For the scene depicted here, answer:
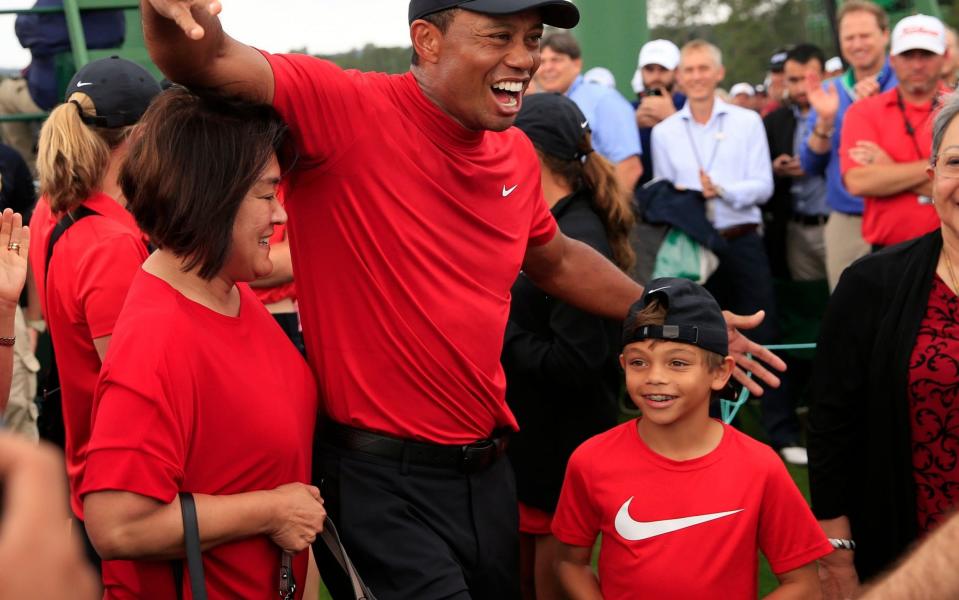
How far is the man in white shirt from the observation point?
25.0 feet

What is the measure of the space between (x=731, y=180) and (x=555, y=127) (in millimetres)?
3574

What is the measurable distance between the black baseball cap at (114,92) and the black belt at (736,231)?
4.66 meters

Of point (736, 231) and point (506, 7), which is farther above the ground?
point (506, 7)

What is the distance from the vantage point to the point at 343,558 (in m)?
2.93

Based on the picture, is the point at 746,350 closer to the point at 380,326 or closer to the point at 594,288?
the point at 594,288

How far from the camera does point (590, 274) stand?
3879 millimetres

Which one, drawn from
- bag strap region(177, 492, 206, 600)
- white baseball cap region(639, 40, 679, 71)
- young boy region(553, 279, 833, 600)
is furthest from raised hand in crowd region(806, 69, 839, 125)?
bag strap region(177, 492, 206, 600)

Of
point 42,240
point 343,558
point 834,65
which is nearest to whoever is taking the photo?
point 343,558

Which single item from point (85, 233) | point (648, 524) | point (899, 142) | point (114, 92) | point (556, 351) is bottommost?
point (648, 524)

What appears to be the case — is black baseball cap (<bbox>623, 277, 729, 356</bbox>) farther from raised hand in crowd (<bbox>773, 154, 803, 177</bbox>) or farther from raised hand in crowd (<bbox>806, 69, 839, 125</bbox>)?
raised hand in crowd (<bbox>773, 154, 803, 177</bbox>)

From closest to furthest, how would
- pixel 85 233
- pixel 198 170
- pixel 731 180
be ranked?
pixel 198 170 → pixel 85 233 → pixel 731 180

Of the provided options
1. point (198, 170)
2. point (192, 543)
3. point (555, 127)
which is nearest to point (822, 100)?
point (555, 127)

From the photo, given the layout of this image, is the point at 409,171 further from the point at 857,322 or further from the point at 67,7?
the point at 67,7

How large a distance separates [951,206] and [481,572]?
1663 millimetres
